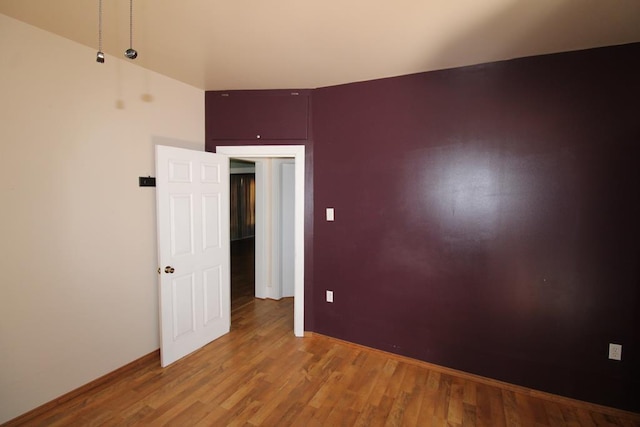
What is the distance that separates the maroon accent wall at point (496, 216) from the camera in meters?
2.26

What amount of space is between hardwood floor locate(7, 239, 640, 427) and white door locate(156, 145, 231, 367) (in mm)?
269

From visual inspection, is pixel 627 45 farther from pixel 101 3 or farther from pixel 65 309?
pixel 65 309

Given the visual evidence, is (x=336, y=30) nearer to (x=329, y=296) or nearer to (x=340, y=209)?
(x=340, y=209)

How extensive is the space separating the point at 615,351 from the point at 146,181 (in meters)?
4.06

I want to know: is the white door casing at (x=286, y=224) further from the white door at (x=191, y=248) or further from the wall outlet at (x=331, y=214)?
the wall outlet at (x=331, y=214)

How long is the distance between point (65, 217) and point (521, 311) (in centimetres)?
365

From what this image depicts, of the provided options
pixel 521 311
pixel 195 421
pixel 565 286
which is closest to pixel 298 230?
pixel 195 421

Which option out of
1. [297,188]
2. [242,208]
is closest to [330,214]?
[297,188]

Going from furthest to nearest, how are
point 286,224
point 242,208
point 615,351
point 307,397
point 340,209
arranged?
1. point 242,208
2. point 286,224
3. point 340,209
4. point 307,397
5. point 615,351

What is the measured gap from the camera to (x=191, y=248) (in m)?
3.02

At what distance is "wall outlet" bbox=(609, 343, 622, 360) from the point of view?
2268mm

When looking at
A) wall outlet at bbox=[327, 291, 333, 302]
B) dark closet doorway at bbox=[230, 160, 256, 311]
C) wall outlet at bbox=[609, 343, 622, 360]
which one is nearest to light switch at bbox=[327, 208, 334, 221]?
wall outlet at bbox=[327, 291, 333, 302]

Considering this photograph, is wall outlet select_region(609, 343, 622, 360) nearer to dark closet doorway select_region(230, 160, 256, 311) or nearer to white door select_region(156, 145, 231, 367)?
white door select_region(156, 145, 231, 367)

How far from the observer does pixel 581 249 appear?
2.34 metres
